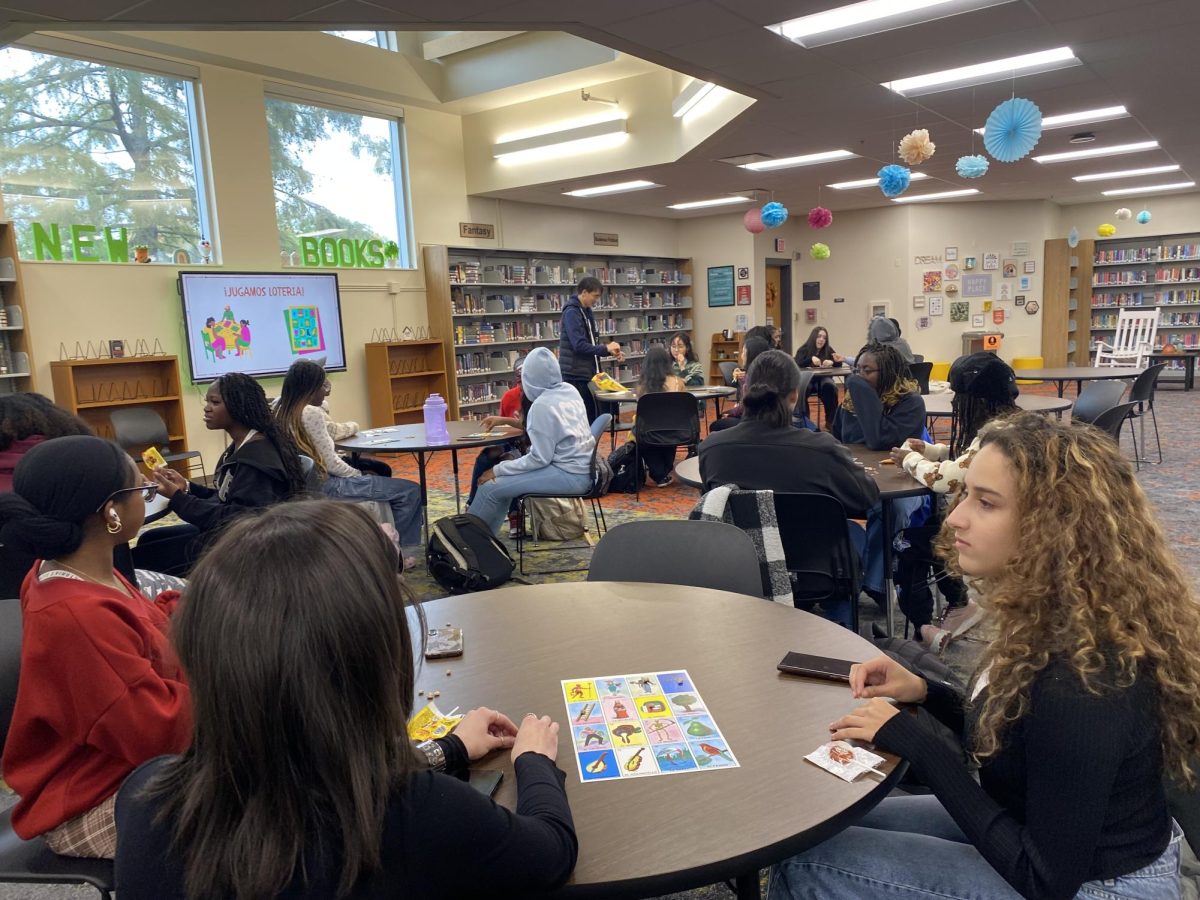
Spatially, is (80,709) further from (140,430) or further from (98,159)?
(98,159)

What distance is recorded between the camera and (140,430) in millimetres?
6660

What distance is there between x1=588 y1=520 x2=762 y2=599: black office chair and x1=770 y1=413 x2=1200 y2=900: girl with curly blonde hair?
32.7 inches

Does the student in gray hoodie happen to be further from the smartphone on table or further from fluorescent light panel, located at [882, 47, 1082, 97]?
fluorescent light panel, located at [882, 47, 1082, 97]

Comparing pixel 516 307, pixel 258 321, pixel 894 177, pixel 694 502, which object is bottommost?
pixel 694 502

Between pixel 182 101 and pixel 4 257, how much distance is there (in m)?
2.20

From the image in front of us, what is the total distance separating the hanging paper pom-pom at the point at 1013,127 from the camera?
4.88 meters

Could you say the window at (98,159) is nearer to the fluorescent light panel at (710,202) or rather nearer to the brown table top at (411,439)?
the brown table top at (411,439)

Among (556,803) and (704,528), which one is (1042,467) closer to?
(556,803)

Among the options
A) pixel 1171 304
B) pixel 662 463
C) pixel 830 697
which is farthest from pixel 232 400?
pixel 1171 304

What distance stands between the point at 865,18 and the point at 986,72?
166 cm

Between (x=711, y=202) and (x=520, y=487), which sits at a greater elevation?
(x=711, y=202)

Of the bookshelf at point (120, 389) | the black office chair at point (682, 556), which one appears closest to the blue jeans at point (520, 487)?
the black office chair at point (682, 556)

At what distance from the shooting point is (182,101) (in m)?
7.30

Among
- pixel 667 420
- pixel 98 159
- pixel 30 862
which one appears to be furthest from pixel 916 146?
pixel 98 159
